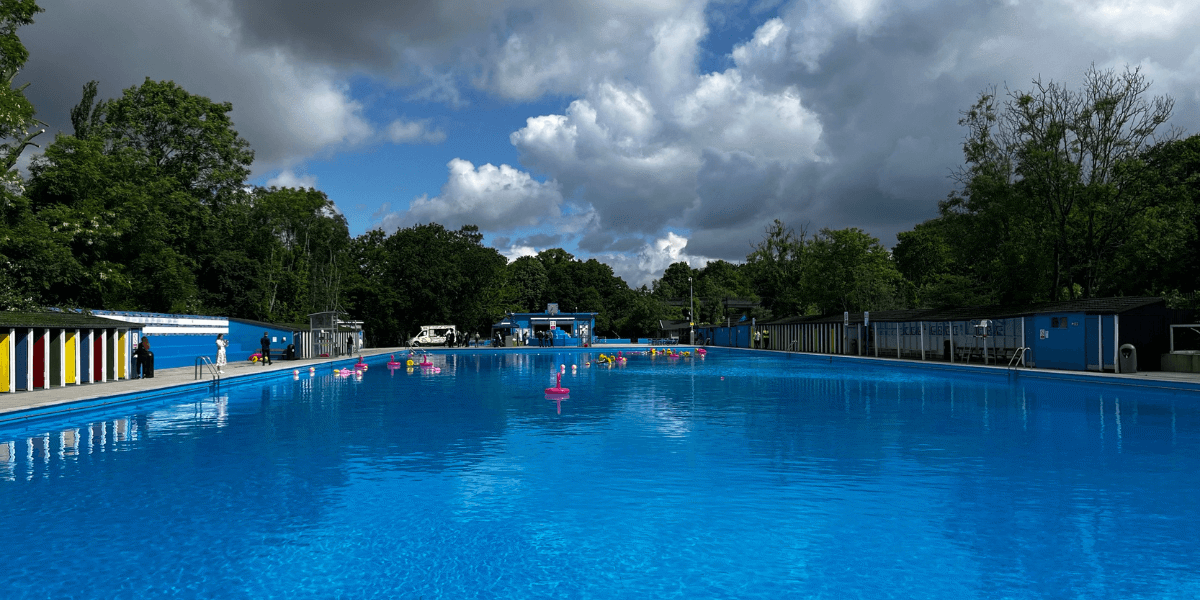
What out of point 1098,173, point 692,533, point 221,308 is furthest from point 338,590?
point 221,308

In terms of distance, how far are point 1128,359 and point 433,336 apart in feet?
169

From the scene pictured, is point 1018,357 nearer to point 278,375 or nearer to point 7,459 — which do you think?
point 278,375

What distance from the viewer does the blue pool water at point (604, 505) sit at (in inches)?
206

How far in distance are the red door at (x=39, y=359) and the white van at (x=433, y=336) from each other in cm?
4189

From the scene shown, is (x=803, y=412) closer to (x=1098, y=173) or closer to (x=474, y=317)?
(x=1098, y=173)

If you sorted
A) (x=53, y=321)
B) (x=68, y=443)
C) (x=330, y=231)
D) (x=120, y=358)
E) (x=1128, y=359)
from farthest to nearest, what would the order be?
(x=330, y=231) < (x=1128, y=359) < (x=120, y=358) < (x=53, y=321) < (x=68, y=443)

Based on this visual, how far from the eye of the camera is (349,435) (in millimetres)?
11977

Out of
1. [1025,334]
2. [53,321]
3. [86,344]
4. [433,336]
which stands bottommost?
[433,336]

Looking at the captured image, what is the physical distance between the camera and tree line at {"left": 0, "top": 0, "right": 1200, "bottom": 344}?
27547 millimetres

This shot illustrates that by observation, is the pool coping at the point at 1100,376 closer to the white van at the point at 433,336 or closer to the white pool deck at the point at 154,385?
the white pool deck at the point at 154,385

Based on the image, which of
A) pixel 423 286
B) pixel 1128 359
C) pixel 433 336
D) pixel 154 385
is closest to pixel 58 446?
pixel 154 385

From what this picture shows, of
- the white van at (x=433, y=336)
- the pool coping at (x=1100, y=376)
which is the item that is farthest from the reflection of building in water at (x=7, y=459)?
the white van at (x=433, y=336)

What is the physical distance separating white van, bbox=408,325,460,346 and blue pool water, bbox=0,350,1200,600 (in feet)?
154

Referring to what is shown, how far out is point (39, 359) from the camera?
693 inches
